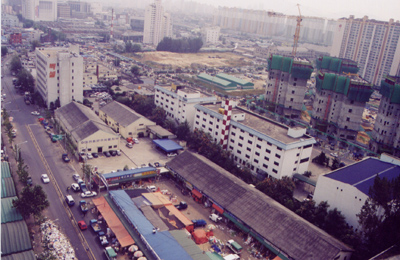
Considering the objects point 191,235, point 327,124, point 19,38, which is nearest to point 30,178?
point 191,235

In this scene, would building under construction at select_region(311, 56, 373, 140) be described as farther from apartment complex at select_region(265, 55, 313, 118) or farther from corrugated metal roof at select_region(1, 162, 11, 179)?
corrugated metal roof at select_region(1, 162, 11, 179)

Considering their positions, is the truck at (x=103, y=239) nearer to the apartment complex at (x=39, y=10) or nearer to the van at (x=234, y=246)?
the van at (x=234, y=246)

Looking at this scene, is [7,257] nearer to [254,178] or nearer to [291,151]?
[254,178]

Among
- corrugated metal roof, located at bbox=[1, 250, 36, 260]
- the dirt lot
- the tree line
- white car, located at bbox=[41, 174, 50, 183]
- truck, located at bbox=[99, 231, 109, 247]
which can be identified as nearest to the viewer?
corrugated metal roof, located at bbox=[1, 250, 36, 260]

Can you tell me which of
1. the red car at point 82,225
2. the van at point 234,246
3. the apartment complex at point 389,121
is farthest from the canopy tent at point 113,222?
the apartment complex at point 389,121

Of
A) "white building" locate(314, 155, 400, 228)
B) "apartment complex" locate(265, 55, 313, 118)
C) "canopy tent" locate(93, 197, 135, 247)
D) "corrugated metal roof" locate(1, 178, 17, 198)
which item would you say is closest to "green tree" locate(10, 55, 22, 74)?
"corrugated metal roof" locate(1, 178, 17, 198)

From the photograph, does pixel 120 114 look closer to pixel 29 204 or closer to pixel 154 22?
pixel 29 204
